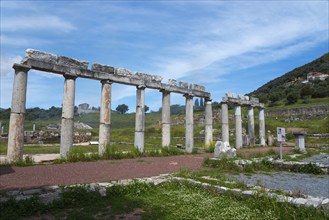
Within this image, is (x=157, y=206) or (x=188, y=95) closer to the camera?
(x=157, y=206)

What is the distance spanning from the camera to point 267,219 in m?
5.30

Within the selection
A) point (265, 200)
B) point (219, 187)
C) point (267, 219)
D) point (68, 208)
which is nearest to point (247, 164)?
point (219, 187)

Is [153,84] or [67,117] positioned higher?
[153,84]

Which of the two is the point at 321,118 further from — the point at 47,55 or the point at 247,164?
the point at 47,55

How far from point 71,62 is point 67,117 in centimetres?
321

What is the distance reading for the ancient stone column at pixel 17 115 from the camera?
13.3 meters

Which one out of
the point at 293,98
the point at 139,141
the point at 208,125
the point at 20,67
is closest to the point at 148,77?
the point at 139,141

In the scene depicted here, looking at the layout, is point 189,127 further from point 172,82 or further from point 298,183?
point 298,183

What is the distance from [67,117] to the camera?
50.6 feet

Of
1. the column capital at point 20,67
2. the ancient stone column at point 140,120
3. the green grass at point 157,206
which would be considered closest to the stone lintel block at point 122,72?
the ancient stone column at point 140,120

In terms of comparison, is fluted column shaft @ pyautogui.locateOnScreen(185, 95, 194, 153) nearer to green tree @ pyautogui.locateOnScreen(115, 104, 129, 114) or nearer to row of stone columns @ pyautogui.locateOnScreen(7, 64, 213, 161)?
row of stone columns @ pyautogui.locateOnScreen(7, 64, 213, 161)

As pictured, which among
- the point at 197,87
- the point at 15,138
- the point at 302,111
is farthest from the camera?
the point at 302,111

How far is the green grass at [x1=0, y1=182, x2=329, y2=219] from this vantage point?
550 centimetres

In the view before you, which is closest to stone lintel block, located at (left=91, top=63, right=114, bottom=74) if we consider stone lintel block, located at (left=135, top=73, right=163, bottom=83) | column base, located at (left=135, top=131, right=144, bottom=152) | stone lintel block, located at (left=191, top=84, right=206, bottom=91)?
stone lintel block, located at (left=135, top=73, right=163, bottom=83)
